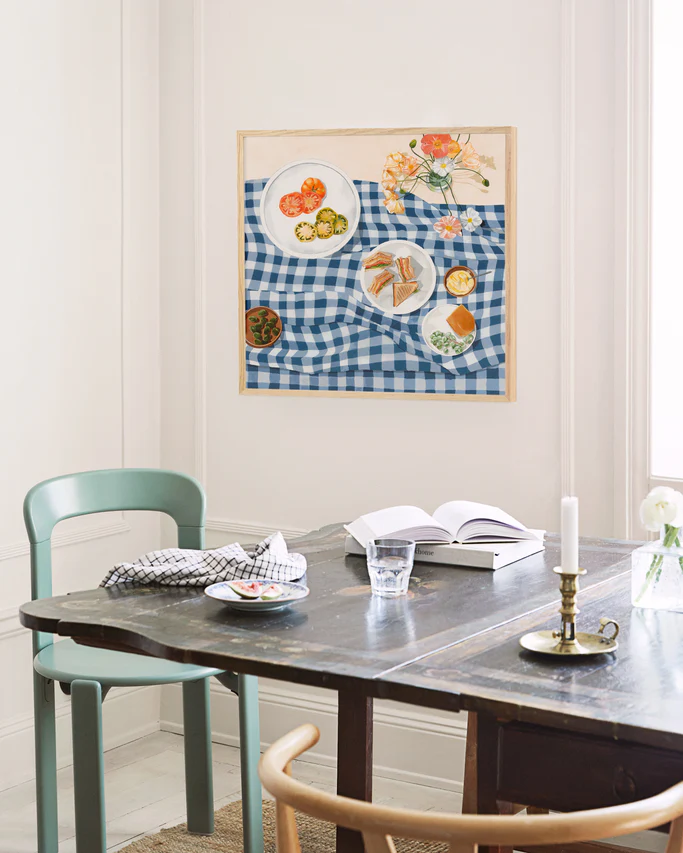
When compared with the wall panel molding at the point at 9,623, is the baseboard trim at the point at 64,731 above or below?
below

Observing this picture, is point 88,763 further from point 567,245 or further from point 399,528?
point 567,245

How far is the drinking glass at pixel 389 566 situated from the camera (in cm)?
181

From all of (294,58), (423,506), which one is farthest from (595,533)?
(294,58)

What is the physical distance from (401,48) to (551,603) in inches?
74.6

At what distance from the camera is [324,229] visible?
3145mm

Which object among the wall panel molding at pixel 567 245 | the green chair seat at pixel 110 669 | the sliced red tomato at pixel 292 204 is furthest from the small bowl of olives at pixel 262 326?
the green chair seat at pixel 110 669

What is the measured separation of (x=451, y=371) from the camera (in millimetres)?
3010

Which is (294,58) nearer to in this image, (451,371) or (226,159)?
(226,159)

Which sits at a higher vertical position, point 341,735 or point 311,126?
point 311,126

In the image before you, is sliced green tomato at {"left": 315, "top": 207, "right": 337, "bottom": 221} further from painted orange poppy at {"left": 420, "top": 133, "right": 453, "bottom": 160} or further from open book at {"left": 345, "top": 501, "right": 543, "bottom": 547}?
open book at {"left": 345, "top": 501, "right": 543, "bottom": 547}

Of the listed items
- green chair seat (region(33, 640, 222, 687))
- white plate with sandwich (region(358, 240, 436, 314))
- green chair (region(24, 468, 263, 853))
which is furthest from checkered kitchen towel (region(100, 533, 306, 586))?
white plate with sandwich (region(358, 240, 436, 314))

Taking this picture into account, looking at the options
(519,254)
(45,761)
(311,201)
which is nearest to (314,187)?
(311,201)

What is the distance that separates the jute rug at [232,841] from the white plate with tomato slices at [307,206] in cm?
160

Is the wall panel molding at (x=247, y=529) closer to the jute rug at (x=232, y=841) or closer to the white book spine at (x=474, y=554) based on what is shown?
the jute rug at (x=232, y=841)
